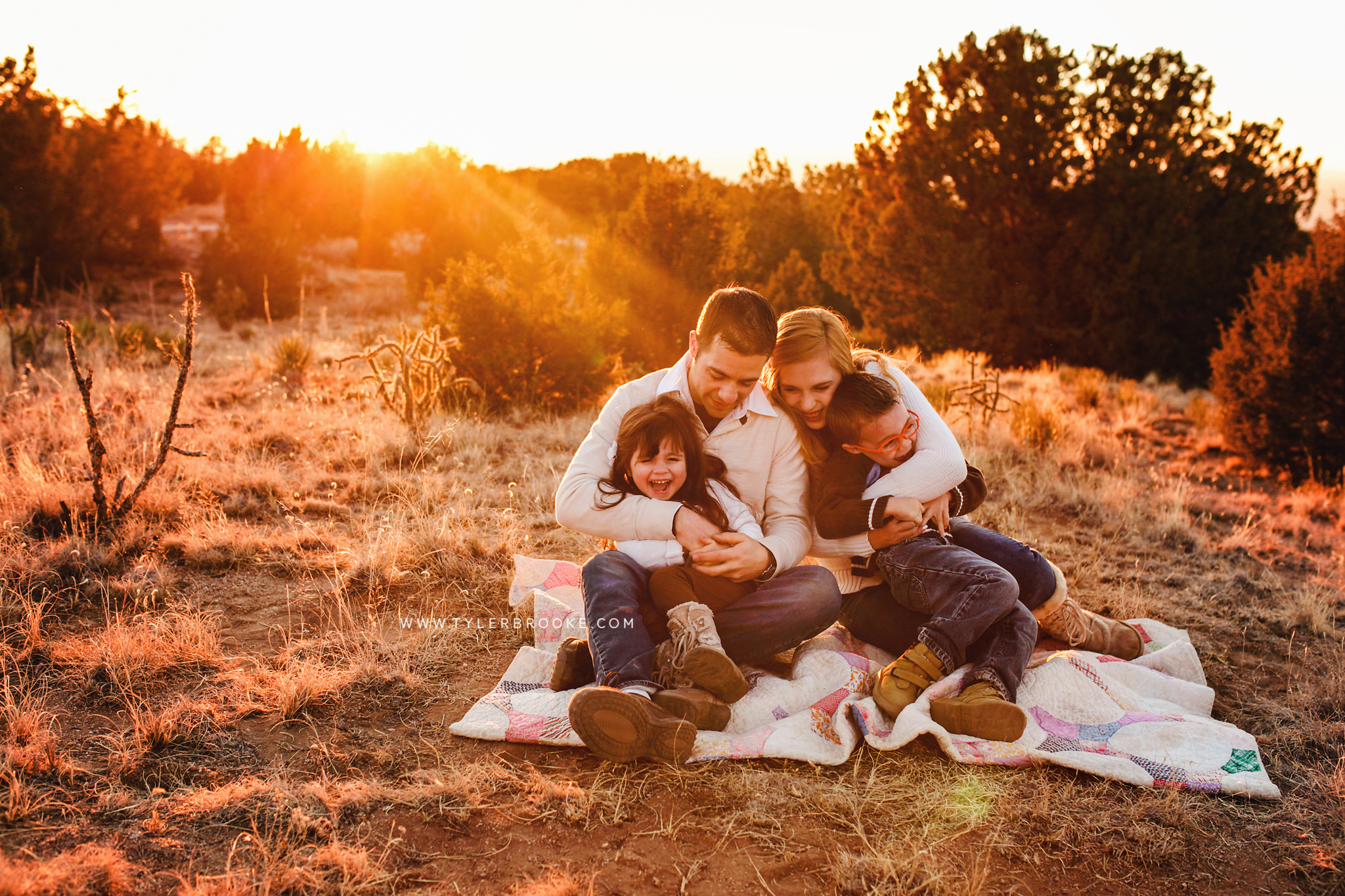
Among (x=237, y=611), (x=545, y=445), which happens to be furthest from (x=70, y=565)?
(x=545, y=445)

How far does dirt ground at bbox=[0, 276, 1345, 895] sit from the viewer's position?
6.63 feet

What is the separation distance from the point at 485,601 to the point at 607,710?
155 centimetres

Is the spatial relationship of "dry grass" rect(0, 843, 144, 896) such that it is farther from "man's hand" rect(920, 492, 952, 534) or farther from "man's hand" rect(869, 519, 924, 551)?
"man's hand" rect(920, 492, 952, 534)

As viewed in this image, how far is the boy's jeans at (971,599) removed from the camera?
8.98ft

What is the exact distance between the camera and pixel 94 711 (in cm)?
258

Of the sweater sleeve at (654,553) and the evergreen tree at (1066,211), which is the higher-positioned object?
the evergreen tree at (1066,211)

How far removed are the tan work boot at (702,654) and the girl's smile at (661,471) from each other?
0.46 meters

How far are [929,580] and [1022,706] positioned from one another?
0.55 m

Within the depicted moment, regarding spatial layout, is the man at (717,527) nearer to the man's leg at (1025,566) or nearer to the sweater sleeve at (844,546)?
the sweater sleeve at (844,546)

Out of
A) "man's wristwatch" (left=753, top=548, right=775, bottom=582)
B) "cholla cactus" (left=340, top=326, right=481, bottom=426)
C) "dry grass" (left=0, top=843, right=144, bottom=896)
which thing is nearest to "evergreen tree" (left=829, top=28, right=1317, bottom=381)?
"cholla cactus" (left=340, top=326, right=481, bottom=426)

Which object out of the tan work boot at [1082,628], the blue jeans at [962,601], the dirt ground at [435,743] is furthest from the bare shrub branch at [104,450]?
the tan work boot at [1082,628]

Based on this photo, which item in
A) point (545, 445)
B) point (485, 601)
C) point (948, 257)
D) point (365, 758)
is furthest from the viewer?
point (948, 257)

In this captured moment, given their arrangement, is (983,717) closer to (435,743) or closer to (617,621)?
(617,621)

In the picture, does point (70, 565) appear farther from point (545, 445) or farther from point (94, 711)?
point (545, 445)
